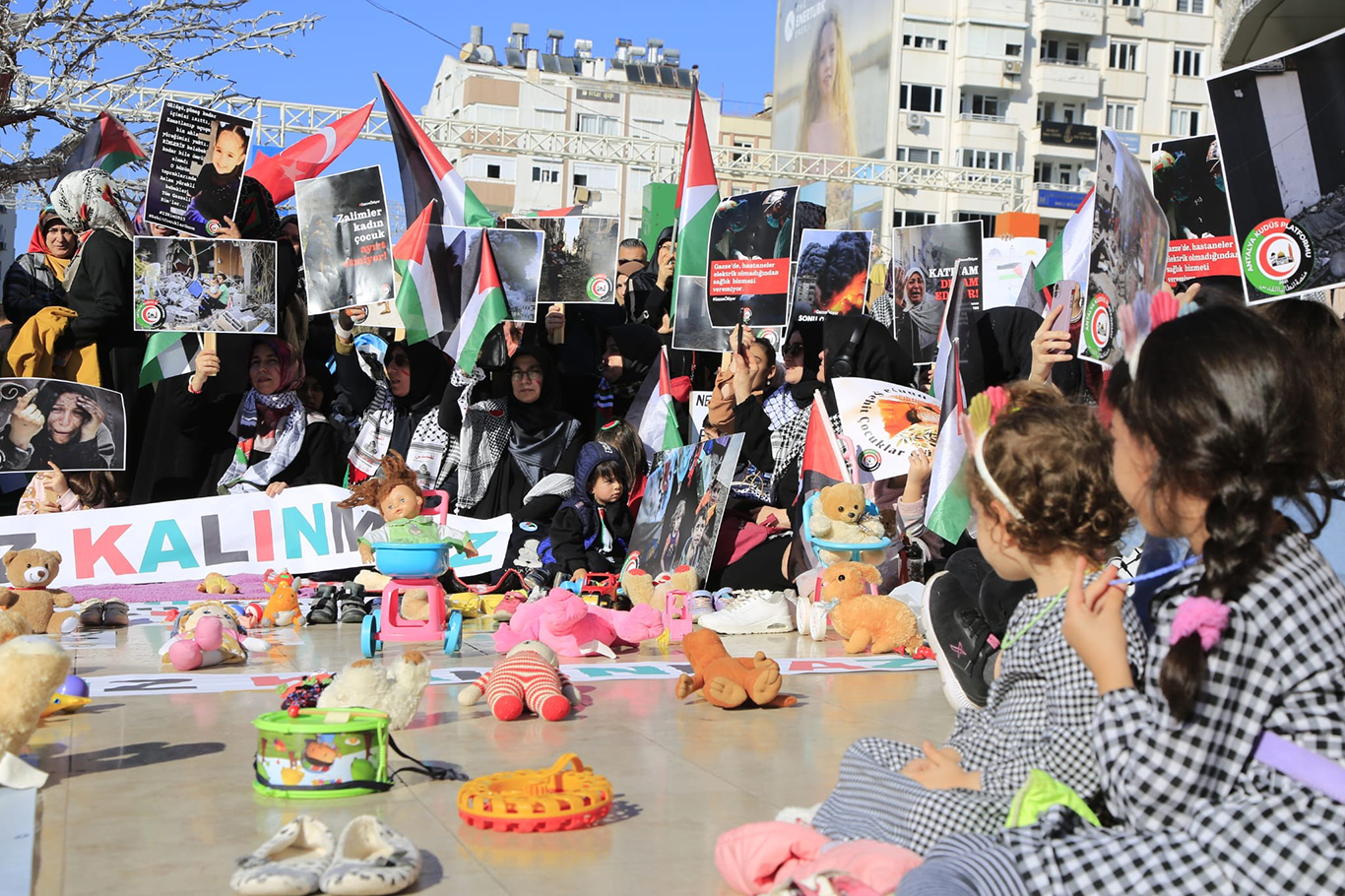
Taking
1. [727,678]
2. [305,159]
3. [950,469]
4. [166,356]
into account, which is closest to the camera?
[727,678]

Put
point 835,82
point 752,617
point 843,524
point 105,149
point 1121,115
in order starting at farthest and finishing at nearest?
1. point 835,82
2. point 1121,115
3. point 105,149
4. point 843,524
5. point 752,617

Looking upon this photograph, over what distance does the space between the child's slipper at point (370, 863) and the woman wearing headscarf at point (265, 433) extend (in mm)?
6327

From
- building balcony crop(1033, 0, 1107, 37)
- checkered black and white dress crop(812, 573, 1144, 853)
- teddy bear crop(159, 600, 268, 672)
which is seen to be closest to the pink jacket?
checkered black and white dress crop(812, 573, 1144, 853)

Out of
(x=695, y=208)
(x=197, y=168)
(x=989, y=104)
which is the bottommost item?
(x=695, y=208)

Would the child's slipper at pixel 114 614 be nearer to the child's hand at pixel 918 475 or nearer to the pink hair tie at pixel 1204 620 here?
the child's hand at pixel 918 475

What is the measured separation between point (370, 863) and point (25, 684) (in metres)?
1.36

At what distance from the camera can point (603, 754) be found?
417cm

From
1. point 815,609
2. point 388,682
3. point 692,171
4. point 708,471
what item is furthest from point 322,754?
point 692,171

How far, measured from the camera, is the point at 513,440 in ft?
29.7

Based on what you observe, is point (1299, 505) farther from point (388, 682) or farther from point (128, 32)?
point (128, 32)

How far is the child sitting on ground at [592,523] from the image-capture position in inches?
324

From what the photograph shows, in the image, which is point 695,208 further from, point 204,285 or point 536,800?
point 536,800

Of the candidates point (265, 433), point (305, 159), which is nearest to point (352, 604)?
point (265, 433)

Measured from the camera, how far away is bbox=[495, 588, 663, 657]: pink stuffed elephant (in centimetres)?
607
